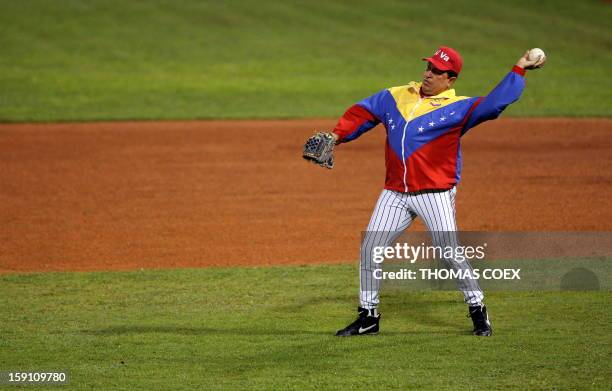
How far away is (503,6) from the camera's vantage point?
2706 centimetres

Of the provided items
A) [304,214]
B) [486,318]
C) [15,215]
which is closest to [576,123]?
[304,214]

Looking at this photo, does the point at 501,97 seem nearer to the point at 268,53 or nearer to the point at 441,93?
the point at 441,93

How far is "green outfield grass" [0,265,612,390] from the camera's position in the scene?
6379mm

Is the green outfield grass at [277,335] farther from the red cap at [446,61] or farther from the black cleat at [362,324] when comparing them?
the red cap at [446,61]

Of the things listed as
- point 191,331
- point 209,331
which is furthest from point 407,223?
point 191,331

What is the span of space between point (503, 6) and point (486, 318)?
20944mm

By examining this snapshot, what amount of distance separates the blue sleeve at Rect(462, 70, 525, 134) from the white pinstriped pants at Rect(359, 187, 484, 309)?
0.62 metres

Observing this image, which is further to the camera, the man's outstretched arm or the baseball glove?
the baseball glove

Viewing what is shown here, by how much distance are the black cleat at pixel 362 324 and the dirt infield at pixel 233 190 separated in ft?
8.45

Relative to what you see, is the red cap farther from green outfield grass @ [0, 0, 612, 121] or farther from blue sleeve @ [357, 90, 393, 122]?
green outfield grass @ [0, 0, 612, 121]

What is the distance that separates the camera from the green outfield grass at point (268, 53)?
738 inches

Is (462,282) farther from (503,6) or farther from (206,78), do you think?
(503,6)

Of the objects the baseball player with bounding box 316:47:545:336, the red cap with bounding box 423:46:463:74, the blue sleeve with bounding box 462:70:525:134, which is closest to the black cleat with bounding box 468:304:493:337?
the baseball player with bounding box 316:47:545:336

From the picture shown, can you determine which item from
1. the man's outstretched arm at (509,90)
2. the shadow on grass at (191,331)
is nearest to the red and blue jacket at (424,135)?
the man's outstretched arm at (509,90)
